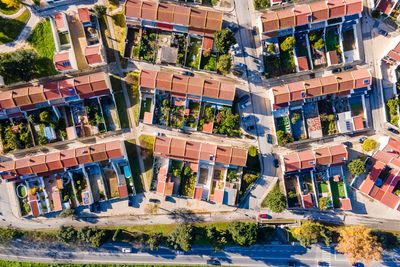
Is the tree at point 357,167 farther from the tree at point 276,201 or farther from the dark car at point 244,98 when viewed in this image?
the dark car at point 244,98

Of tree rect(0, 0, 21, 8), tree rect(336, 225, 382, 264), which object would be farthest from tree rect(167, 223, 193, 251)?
tree rect(0, 0, 21, 8)

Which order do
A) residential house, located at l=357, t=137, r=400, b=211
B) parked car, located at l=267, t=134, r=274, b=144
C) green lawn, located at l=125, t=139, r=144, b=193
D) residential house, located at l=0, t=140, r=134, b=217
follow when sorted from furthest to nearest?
1. green lawn, located at l=125, t=139, r=144, b=193
2. parked car, located at l=267, t=134, r=274, b=144
3. residential house, located at l=357, t=137, r=400, b=211
4. residential house, located at l=0, t=140, r=134, b=217

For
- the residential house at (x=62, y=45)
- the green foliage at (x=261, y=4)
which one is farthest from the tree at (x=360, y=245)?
the residential house at (x=62, y=45)

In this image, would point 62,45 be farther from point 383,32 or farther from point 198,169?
point 383,32

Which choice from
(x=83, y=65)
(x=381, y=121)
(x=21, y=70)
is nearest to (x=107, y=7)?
(x=83, y=65)

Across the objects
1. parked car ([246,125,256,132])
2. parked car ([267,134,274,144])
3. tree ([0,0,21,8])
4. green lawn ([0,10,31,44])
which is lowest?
parked car ([267,134,274,144])

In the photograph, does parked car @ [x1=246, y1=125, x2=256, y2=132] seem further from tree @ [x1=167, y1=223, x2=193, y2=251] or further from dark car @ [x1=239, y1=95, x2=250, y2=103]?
tree @ [x1=167, y1=223, x2=193, y2=251]

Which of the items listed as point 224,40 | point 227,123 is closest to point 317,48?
point 224,40
